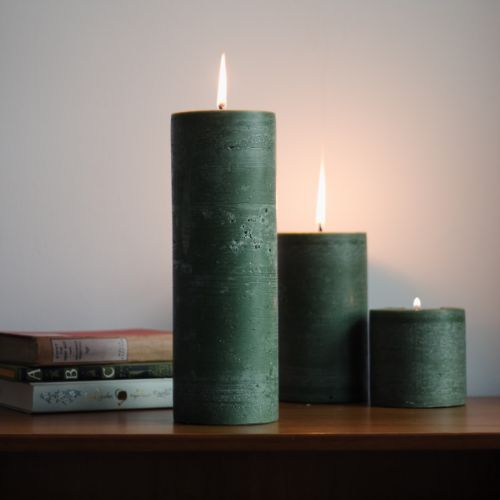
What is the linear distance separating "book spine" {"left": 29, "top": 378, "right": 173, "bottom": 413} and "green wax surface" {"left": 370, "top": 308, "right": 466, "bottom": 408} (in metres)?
0.22

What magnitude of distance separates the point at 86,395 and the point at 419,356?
327 mm

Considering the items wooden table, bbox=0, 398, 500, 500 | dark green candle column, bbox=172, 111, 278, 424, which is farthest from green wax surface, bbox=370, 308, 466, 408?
dark green candle column, bbox=172, 111, 278, 424

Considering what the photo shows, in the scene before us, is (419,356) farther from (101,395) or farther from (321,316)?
(101,395)

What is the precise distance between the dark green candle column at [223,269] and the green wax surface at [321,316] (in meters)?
0.17

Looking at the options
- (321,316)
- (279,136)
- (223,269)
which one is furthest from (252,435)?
(279,136)

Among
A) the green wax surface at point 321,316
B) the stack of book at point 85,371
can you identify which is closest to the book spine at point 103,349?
the stack of book at point 85,371

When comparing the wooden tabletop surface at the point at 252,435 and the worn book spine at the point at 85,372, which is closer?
the wooden tabletop surface at the point at 252,435

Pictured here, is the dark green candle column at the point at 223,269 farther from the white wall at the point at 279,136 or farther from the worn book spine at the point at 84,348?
the white wall at the point at 279,136

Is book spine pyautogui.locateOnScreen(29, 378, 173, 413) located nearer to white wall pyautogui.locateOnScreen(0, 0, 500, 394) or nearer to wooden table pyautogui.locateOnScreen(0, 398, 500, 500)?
wooden table pyautogui.locateOnScreen(0, 398, 500, 500)

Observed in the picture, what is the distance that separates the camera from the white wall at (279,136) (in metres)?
1.12

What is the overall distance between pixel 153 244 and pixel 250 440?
1.39ft

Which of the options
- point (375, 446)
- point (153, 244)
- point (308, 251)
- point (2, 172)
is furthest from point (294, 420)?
point (2, 172)

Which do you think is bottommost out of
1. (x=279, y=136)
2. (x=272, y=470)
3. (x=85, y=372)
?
(x=272, y=470)

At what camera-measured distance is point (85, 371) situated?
0.92m
